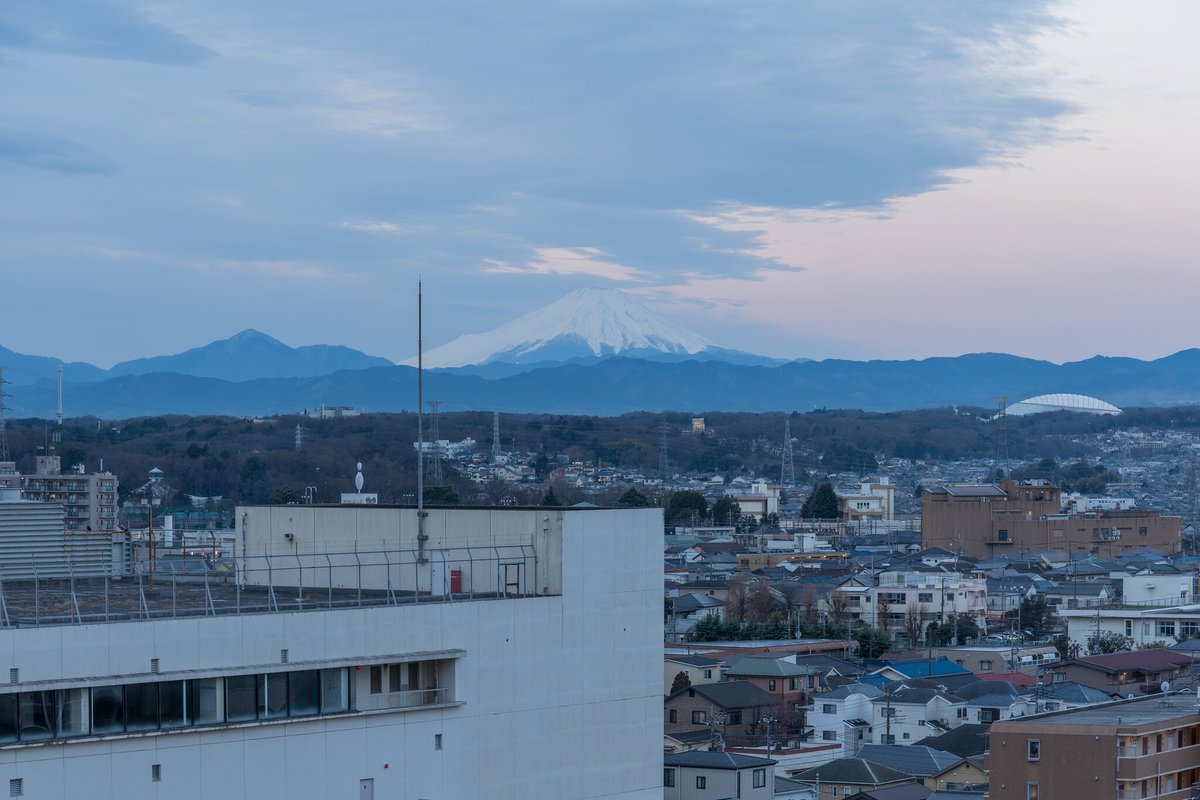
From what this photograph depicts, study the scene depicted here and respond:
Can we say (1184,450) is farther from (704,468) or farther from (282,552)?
(282,552)

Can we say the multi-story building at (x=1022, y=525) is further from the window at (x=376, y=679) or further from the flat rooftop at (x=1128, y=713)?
the window at (x=376, y=679)

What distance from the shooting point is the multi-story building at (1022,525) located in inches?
2430

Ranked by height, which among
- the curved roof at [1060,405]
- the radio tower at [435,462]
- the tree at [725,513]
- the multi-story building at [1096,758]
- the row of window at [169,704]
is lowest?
the multi-story building at [1096,758]

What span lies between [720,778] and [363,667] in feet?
38.1

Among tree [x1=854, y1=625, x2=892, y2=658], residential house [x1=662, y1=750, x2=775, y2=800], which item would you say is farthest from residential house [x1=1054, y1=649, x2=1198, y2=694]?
residential house [x1=662, y1=750, x2=775, y2=800]

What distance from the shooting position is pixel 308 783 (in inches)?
386

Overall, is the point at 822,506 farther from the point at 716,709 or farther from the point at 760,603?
the point at 716,709

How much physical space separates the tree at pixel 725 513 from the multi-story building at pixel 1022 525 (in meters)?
10.5

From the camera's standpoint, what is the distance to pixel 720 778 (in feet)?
68.4

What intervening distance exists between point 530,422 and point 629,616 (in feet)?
385

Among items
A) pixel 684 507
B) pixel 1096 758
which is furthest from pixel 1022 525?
pixel 1096 758

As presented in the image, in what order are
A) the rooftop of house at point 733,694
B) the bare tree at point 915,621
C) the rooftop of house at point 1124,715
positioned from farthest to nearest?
the bare tree at point 915,621
the rooftop of house at point 733,694
the rooftop of house at point 1124,715

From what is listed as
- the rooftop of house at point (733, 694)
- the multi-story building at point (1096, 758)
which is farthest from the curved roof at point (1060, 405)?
the multi-story building at point (1096, 758)

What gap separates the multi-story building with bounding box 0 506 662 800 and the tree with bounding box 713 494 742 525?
60.4m
